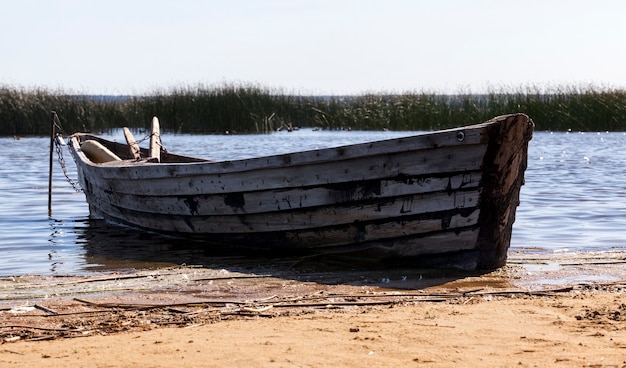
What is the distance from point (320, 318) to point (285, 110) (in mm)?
29000

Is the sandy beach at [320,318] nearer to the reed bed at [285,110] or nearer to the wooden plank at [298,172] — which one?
the wooden plank at [298,172]

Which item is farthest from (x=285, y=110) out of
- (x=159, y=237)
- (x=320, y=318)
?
(x=320, y=318)

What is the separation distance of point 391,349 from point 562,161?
17141mm

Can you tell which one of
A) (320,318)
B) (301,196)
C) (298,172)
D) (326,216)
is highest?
(298,172)

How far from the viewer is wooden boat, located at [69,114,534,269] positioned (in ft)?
21.6

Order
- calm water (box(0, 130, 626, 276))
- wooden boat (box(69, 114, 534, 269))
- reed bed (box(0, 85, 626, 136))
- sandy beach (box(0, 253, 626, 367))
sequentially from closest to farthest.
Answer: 1. sandy beach (box(0, 253, 626, 367))
2. wooden boat (box(69, 114, 534, 269))
3. calm water (box(0, 130, 626, 276))
4. reed bed (box(0, 85, 626, 136))

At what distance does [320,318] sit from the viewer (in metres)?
5.17

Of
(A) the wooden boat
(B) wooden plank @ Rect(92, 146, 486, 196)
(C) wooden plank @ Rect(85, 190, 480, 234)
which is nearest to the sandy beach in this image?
(A) the wooden boat

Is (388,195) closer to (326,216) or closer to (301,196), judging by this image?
(326,216)

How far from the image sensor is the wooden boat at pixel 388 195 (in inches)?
260

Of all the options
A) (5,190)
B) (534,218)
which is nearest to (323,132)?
(5,190)

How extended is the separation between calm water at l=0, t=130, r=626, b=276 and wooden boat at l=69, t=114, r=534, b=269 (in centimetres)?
66

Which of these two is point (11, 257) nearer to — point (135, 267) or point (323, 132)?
point (135, 267)

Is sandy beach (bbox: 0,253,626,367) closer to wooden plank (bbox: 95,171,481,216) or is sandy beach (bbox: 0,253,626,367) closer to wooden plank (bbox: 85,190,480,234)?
wooden plank (bbox: 85,190,480,234)
